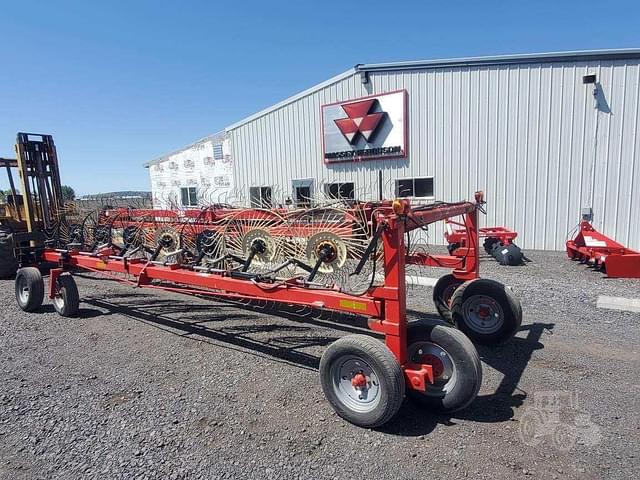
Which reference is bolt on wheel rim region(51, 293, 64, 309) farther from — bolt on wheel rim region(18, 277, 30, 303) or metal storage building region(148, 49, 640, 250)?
metal storage building region(148, 49, 640, 250)

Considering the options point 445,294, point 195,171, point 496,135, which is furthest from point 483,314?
point 195,171

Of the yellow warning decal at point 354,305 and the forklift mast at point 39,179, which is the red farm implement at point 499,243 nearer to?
the yellow warning decal at point 354,305

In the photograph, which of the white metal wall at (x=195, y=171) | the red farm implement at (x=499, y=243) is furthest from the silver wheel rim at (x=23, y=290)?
the white metal wall at (x=195, y=171)

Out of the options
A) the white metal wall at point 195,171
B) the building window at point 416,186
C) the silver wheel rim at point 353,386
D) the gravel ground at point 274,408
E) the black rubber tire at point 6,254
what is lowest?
the gravel ground at point 274,408

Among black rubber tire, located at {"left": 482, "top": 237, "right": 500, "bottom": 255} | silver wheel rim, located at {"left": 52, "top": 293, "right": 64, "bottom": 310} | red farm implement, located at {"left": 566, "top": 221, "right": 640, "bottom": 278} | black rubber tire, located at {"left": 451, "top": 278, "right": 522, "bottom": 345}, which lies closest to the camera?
black rubber tire, located at {"left": 451, "top": 278, "right": 522, "bottom": 345}

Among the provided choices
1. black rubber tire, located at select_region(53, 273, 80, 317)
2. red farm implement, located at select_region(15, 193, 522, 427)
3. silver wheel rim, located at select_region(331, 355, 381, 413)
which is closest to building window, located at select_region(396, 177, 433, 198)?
red farm implement, located at select_region(15, 193, 522, 427)

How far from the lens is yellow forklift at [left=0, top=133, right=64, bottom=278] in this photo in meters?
7.81

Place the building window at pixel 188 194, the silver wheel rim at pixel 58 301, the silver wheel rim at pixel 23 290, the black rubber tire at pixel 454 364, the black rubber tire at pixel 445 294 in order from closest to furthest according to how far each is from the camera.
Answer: the black rubber tire at pixel 454 364 → the black rubber tire at pixel 445 294 → the silver wheel rim at pixel 58 301 → the silver wheel rim at pixel 23 290 → the building window at pixel 188 194

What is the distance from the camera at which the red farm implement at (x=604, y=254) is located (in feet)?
24.1

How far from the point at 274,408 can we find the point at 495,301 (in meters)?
2.69

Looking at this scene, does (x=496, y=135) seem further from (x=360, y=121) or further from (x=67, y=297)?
(x=67, y=297)

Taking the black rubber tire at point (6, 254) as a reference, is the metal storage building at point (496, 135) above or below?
above

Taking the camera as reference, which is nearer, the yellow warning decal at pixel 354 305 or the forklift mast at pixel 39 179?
the yellow warning decal at pixel 354 305

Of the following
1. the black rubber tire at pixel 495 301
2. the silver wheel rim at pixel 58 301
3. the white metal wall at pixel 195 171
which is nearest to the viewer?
the black rubber tire at pixel 495 301
